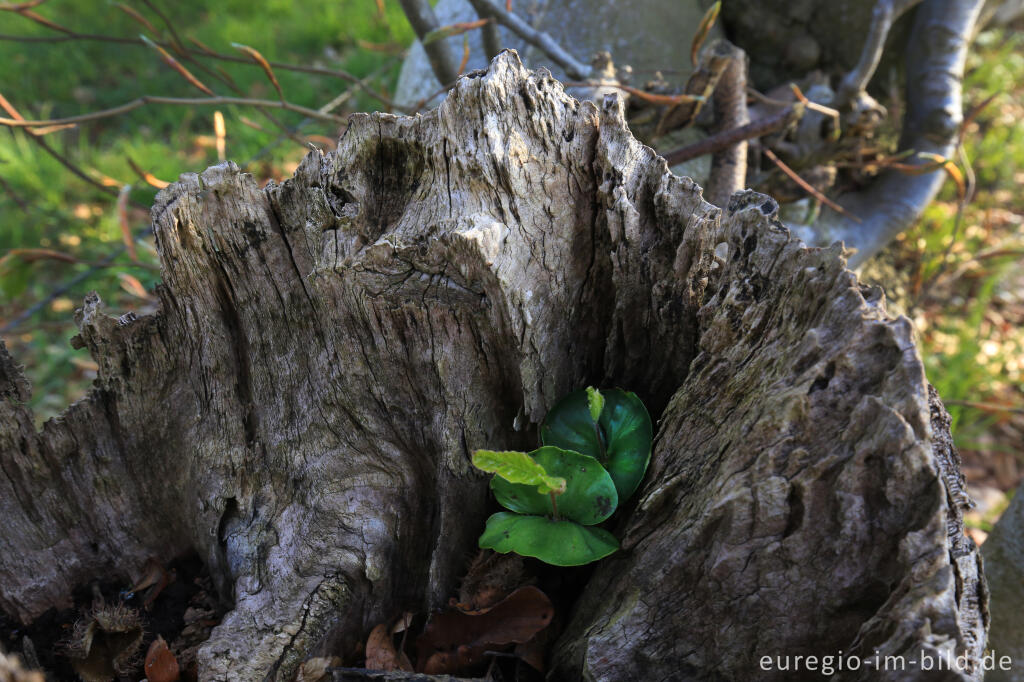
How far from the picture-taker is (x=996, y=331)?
3.72 m

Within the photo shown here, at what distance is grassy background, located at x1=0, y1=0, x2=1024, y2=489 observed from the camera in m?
3.38

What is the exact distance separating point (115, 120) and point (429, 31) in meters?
3.52

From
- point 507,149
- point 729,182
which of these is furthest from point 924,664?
point 729,182

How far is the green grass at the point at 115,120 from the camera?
12.5 ft

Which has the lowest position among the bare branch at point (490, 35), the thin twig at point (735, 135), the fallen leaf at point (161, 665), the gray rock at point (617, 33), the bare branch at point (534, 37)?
the fallen leaf at point (161, 665)

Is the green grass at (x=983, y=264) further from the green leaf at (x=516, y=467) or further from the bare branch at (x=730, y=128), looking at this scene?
the green leaf at (x=516, y=467)

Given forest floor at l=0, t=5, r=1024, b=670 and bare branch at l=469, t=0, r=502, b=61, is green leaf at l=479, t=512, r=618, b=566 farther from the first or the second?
bare branch at l=469, t=0, r=502, b=61

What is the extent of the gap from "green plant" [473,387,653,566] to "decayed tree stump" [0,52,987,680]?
6cm

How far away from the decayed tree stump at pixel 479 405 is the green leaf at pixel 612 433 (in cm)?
4

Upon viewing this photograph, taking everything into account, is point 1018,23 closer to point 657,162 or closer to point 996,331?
point 996,331

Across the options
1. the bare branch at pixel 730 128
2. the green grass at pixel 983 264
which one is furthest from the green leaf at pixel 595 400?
the green grass at pixel 983 264

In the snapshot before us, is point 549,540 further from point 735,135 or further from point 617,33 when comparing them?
point 617,33

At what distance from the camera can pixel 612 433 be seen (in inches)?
52.9

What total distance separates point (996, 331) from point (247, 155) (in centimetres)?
440
